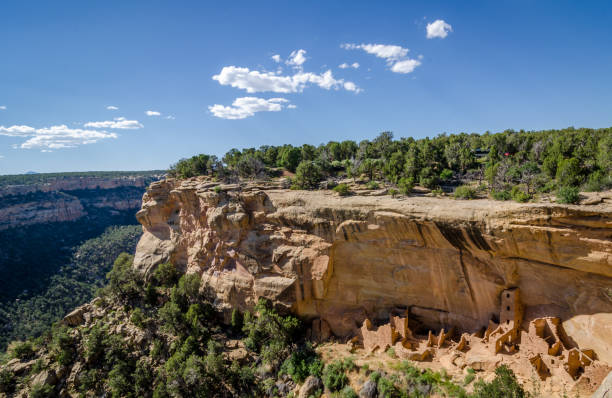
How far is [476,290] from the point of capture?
21.6m

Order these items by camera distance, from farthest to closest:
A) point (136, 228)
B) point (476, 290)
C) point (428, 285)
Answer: point (136, 228) < point (428, 285) < point (476, 290)

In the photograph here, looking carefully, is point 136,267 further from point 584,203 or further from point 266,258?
point 584,203

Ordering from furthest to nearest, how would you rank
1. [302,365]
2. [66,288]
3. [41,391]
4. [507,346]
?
1. [66,288]
2. [41,391]
3. [302,365]
4. [507,346]

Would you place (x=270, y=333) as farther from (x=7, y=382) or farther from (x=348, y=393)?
(x=7, y=382)

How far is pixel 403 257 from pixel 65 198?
11451 cm

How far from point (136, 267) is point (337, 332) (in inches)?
1094

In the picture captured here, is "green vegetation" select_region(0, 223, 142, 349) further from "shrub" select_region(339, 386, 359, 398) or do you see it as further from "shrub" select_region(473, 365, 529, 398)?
"shrub" select_region(473, 365, 529, 398)

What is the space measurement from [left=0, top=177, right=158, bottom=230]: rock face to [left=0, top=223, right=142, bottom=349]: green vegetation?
5609 mm

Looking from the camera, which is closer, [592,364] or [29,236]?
[592,364]

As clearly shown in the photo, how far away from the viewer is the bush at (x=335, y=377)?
21.2 metres

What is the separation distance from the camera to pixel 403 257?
2319 cm

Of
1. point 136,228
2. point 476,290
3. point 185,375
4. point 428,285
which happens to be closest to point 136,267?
point 185,375

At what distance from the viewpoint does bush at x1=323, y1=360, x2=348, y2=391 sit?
21.2m

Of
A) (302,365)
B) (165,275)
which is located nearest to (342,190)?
(302,365)
